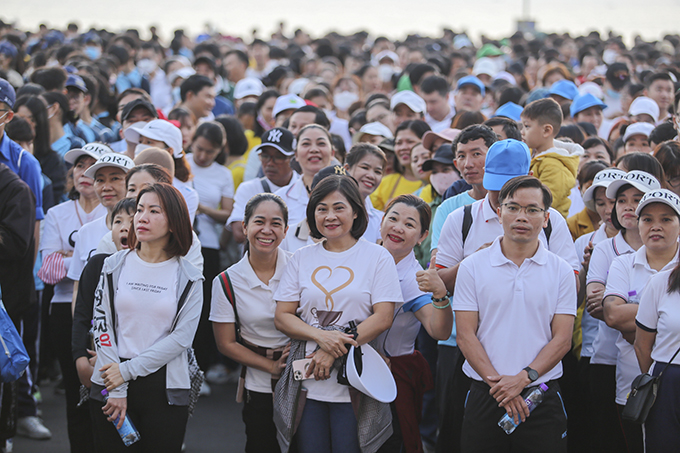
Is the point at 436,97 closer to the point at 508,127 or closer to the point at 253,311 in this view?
the point at 508,127

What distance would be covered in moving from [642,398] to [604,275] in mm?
787

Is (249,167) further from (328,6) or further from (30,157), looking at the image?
(328,6)

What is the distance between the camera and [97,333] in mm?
3094

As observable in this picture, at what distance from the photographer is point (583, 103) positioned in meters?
6.61

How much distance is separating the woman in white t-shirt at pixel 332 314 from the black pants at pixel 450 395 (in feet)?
1.48

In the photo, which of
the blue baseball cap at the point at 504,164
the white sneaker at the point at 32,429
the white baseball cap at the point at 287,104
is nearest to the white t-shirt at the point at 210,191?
the white baseball cap at the point at 287,104

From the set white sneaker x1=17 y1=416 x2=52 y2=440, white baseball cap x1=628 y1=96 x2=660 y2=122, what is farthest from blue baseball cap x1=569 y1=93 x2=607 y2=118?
white sneaker x1=17 y1=416 x2=52 y2=440

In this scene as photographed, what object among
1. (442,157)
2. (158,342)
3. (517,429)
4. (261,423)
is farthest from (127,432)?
(442,157)

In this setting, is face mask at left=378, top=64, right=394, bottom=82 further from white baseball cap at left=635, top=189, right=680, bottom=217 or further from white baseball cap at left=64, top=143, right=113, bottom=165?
white baseball cap at left=635, top=189, right=680, bottom=217

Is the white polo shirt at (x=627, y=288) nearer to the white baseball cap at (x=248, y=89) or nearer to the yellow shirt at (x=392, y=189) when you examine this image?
the yellow shirt at (x=392, y=189)

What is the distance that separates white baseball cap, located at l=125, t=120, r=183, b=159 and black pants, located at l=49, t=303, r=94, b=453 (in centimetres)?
135

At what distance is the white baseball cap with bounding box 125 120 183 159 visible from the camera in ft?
15.1

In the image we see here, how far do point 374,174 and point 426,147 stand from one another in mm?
771

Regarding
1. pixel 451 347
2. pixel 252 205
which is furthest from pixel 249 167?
pixel 451 347
